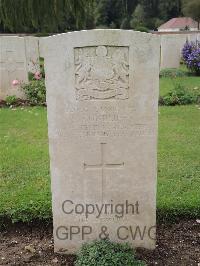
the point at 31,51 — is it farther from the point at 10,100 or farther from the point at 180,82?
the point at 10,100

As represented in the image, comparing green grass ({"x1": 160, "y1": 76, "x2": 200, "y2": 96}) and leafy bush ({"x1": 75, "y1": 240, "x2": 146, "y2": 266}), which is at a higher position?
green grass ({"x1": 160, "y1": 76, "x2": 200, "y2": 96})

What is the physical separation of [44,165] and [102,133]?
221cm

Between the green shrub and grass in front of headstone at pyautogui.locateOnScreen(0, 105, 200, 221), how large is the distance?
105cm

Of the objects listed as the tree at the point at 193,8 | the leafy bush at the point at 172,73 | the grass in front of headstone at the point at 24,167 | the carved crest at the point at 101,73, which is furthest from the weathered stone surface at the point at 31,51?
the tree at the point at 193,8

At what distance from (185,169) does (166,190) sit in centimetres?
70

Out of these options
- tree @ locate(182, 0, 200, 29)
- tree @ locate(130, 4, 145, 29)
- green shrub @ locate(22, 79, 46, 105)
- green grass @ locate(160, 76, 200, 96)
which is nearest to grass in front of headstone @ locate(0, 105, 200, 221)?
green shrub @ locate(22, 79, 46, 105)

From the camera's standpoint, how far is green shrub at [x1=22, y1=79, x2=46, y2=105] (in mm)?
9117

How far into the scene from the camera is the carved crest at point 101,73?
2881 millimetres

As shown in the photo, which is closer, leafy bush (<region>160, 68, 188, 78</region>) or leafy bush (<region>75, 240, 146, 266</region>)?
leafy bush (<region>75, 240, 146, 266</region>)

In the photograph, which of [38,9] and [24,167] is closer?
[24,167]

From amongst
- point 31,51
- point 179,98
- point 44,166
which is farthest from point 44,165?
point 31,51

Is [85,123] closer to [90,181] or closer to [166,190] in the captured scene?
[90,181]

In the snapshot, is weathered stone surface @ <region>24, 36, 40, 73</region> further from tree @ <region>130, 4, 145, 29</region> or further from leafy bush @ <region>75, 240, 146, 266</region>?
tree @ <region>130, 4, 145, 29</region>

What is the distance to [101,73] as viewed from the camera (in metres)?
2.91
